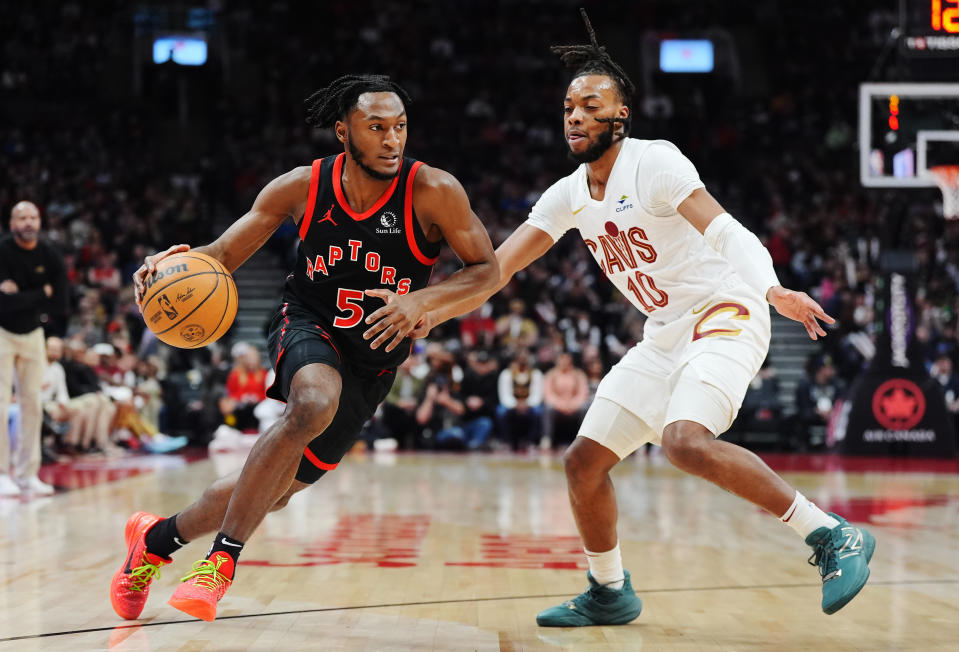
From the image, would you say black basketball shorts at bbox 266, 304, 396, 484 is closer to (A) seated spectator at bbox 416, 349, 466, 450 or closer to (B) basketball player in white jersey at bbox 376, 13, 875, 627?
(B) basketball player in white jersey at bbox 376, 13, 875, 627

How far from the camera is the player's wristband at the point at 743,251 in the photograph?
3.81 meters

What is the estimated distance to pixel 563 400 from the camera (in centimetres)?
1379

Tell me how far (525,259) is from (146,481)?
20.1 feet

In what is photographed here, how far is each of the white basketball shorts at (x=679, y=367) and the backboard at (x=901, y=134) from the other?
830 centimetres

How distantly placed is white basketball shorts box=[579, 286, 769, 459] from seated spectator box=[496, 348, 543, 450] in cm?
961

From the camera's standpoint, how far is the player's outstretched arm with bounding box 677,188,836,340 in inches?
143

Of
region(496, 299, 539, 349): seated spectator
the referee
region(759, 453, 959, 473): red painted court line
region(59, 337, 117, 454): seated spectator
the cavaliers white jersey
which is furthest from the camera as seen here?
region(496, 299, 539, 349): seated spectator

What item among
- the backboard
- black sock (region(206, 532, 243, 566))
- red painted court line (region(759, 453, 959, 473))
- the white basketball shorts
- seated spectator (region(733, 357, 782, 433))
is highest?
the backboard

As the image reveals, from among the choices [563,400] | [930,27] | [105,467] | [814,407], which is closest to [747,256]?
[930,27]

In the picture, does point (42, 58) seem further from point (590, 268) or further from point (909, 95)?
point (909, 95)

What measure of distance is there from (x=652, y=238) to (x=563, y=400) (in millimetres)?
9615

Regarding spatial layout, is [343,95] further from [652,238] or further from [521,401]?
[521,401]

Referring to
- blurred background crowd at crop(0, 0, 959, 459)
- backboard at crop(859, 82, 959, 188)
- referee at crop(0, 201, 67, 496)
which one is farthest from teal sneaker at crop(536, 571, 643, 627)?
backboard at crop(859, 82, 959, 188)

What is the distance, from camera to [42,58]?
21.7 metres
